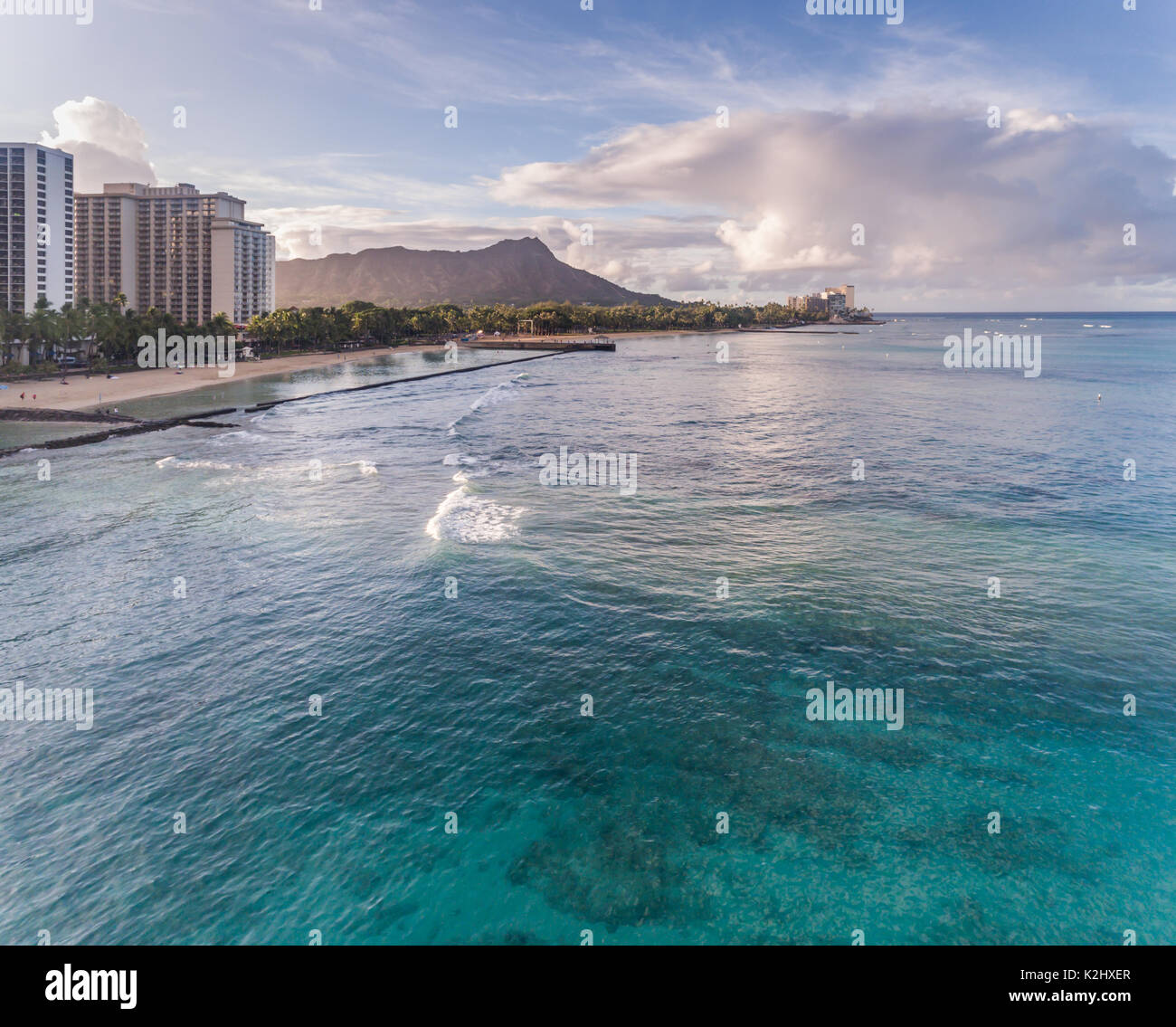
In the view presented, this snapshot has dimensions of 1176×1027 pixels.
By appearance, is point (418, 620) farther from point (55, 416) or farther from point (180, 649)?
point (55, 416)

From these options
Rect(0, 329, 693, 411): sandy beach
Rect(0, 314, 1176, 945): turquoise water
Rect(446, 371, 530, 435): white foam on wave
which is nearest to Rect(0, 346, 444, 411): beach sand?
Rect(0, 329, 693, 411): sandy beach

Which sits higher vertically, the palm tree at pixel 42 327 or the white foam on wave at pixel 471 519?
the palm tree at pixel 42 327

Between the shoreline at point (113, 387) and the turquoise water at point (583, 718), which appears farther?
the shoreline at point (113, 387)

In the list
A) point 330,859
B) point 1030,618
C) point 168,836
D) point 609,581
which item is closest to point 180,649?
point 168,836

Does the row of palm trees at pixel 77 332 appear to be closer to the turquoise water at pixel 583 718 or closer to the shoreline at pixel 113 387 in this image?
the shoreline at pixel 113 387

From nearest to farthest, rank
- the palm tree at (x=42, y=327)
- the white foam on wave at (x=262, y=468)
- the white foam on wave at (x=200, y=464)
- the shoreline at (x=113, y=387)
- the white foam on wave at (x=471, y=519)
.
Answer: the white foam on wave at (x=471, y=519), the white foam on wave at (x=262, y=468), the white foam on wave at (x=200, y=464), the shoreline at (x=113, y=387), the palm tree at (x=42, y=327)

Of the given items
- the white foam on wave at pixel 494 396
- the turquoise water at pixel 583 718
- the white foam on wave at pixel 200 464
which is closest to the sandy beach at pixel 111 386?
the white foam on wave at pixel 200 464

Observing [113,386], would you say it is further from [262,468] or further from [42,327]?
[262,468]
